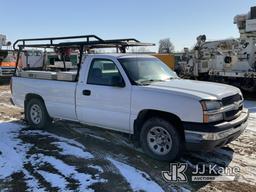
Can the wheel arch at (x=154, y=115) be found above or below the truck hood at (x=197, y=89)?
below

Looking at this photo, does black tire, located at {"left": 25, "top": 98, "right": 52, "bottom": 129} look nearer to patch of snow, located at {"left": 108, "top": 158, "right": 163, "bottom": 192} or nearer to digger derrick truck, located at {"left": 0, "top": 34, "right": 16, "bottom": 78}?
patch of snow, located at {"left": 108, "top": 158, "right": 163, "bottom": 192}

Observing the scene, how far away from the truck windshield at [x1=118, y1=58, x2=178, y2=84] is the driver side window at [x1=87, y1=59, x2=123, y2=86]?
0.22 m

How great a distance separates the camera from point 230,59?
1571cm

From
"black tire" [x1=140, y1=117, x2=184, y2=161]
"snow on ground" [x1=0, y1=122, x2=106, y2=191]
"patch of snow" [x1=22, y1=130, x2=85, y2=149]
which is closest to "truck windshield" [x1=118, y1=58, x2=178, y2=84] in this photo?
"black tire" [x1=140, y1=117, x2=184, y2=161]

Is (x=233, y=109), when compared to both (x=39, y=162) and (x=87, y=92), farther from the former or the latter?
(x=39, y=162)

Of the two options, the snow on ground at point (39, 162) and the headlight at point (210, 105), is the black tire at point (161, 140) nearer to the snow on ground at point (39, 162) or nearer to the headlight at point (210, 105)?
the headlight at point (210, 105)

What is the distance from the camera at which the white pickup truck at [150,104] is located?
5.11m

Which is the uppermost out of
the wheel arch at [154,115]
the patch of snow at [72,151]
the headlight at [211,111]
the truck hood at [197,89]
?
the truck hood at [197,89]

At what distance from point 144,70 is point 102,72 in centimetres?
84

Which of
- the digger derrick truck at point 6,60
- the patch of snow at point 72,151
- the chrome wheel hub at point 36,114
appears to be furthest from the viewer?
the digger derrick truck at point 6,60

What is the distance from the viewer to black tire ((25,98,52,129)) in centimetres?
778

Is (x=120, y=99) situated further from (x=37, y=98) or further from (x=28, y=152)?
(x=37, y=98)

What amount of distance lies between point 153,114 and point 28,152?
2469 mm

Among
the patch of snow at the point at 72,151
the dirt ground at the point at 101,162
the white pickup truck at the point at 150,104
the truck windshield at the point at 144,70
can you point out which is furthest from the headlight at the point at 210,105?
the patch of snow at the point at 72,151
